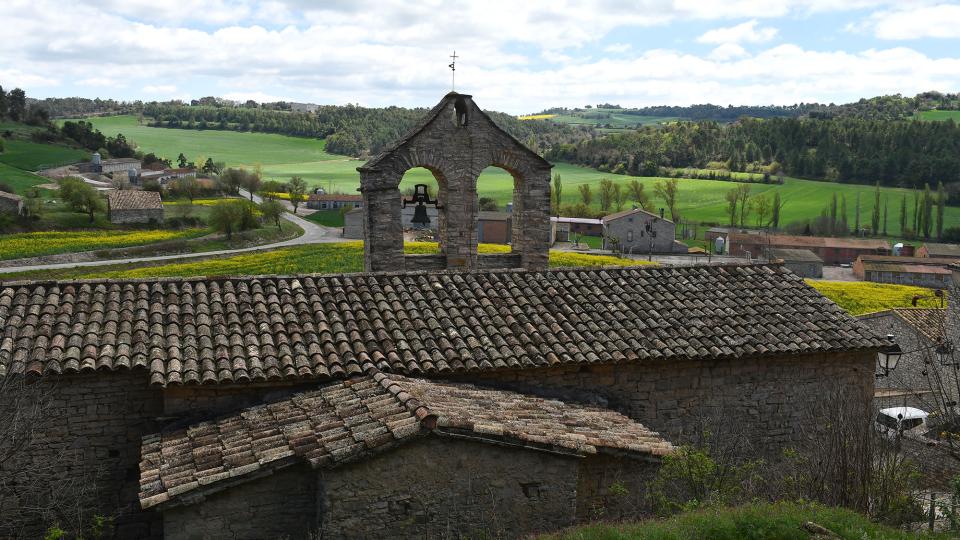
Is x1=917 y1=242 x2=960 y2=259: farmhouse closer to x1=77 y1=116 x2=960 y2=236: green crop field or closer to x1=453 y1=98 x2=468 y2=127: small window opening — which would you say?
x1=77 y1=116 x2=960 y2=236: green crop field

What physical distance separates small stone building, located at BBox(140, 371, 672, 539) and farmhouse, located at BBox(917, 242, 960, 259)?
68.1 meters

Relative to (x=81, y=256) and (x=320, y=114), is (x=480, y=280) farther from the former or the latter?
(x=320, y=114)

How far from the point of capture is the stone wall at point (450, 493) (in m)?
7.25

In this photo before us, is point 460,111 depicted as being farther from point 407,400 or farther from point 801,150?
point 801,150

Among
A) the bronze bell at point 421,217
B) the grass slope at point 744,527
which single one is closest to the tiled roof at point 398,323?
the bronze bell at point 421,217

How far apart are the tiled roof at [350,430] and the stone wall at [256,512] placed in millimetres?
197

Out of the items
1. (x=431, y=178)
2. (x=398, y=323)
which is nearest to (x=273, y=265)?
(x=398, y=323)

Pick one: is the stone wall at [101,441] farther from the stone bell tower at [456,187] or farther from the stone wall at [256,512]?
the stone bell tower at [456,187]

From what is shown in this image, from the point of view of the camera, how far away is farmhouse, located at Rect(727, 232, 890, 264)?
68.9m

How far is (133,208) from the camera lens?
54875mm

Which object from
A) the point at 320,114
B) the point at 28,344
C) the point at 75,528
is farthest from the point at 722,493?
the point at 320,114

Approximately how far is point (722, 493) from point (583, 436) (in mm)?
1584

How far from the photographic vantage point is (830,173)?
353ft

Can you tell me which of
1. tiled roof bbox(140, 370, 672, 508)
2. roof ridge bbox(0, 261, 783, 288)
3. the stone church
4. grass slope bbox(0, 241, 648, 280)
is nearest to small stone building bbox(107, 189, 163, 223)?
grass slope bbox(0, 241, 648, 280)
